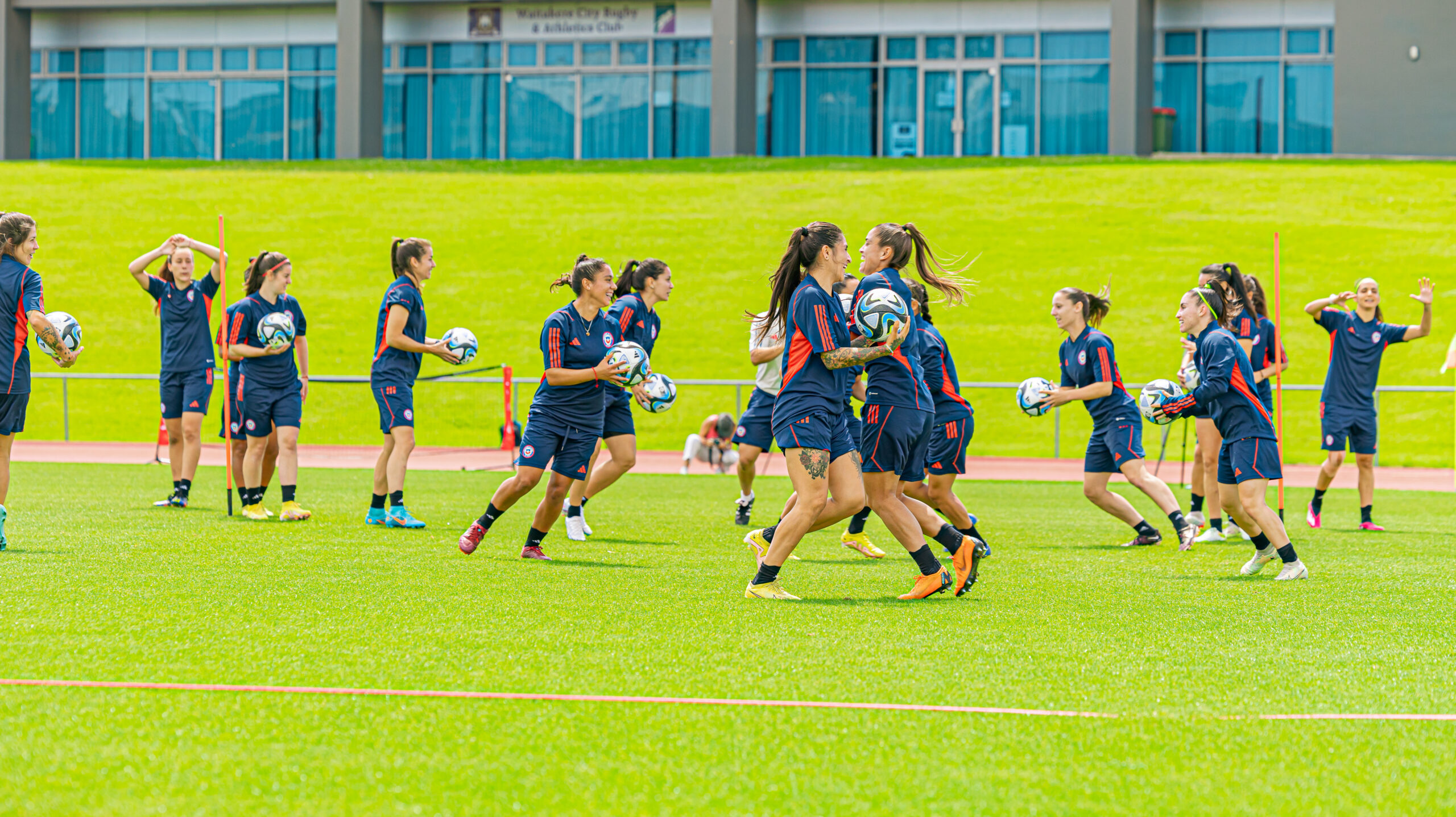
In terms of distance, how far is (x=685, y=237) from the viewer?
25.7 metres

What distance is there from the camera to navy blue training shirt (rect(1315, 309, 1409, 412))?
10.9 metres

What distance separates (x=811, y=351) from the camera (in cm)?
633

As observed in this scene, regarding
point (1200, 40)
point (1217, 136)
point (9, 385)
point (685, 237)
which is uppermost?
point (1200, 40)

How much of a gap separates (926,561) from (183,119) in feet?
130

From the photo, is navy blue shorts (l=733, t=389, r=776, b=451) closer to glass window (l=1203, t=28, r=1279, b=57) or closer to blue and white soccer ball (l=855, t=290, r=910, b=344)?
blue and white soccer ball (l=855, t=290, r=910, b=344)

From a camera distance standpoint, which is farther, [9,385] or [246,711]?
[9,385]

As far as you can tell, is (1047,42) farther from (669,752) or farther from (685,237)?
(669,752)

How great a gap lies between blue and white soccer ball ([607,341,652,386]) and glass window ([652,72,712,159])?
3103cm

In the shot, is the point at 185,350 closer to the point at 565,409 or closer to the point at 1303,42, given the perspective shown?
the point at 565,409

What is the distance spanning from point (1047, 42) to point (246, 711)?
35531mm

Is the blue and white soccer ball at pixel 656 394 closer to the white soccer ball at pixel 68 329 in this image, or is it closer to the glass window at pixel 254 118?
the white soccer ball at pixel 68 329

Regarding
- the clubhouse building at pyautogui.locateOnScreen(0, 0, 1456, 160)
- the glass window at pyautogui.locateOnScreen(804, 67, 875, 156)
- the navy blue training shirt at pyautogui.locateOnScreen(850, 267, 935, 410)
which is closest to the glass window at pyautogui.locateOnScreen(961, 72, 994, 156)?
the clubhouse building at pyautogui.locateOnScreen(0, 0, 1456, 160)

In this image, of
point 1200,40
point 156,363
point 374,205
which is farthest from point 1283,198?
point 156,363

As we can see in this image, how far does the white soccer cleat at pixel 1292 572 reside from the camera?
747cm
